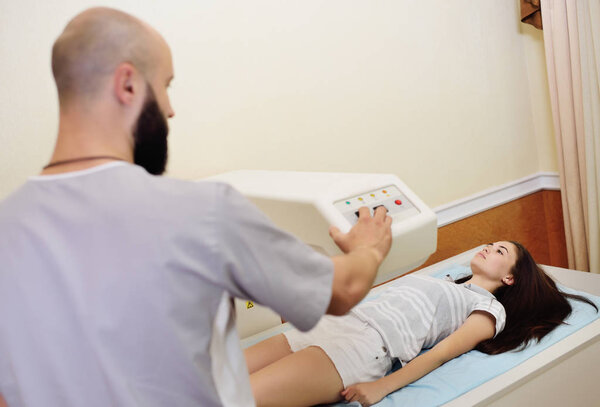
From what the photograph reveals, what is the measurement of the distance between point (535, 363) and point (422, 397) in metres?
0.34

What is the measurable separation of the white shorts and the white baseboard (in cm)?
90

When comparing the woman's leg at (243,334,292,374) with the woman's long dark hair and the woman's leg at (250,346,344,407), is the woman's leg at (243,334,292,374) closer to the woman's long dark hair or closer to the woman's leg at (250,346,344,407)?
the woman's leg at (250,346,344,407)

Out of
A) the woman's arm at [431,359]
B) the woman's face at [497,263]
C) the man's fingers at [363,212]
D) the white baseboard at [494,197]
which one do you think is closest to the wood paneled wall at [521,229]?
the white baseboard at [494,197]

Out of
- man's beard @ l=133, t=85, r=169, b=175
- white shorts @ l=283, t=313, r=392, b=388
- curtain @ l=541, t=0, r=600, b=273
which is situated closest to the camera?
man's beard @ l=133, t=85, r=169, b=175

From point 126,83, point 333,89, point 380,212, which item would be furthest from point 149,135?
point 333,89

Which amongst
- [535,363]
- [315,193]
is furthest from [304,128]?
[535,363]

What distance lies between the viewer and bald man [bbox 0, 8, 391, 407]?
0.75m

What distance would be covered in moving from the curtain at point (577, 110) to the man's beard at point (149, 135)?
1965 millimetres

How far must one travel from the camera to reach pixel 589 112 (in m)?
2.23

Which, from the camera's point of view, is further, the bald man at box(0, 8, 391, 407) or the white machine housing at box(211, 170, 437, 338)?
the white machine housing at box(211, 170, 437, 338)

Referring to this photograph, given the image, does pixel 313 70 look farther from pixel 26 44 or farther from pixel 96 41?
pixel 96 41

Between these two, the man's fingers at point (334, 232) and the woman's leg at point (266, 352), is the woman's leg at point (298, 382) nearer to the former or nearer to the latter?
the woman's leg at point (266, 352)

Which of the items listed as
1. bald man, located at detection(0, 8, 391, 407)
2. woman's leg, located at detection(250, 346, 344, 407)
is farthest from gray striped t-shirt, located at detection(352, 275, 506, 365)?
bald man, located at detection(0, 8, 391, 407)

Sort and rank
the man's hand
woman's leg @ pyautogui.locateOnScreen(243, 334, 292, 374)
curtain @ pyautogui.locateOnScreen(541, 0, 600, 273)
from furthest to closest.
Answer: curtain @ pyautogui.locateOnScreen(541, 0, 600, 273)
woman's leg @ pyautogui.locateOnScreen(243, 334, 292, 374)
the man's hand
